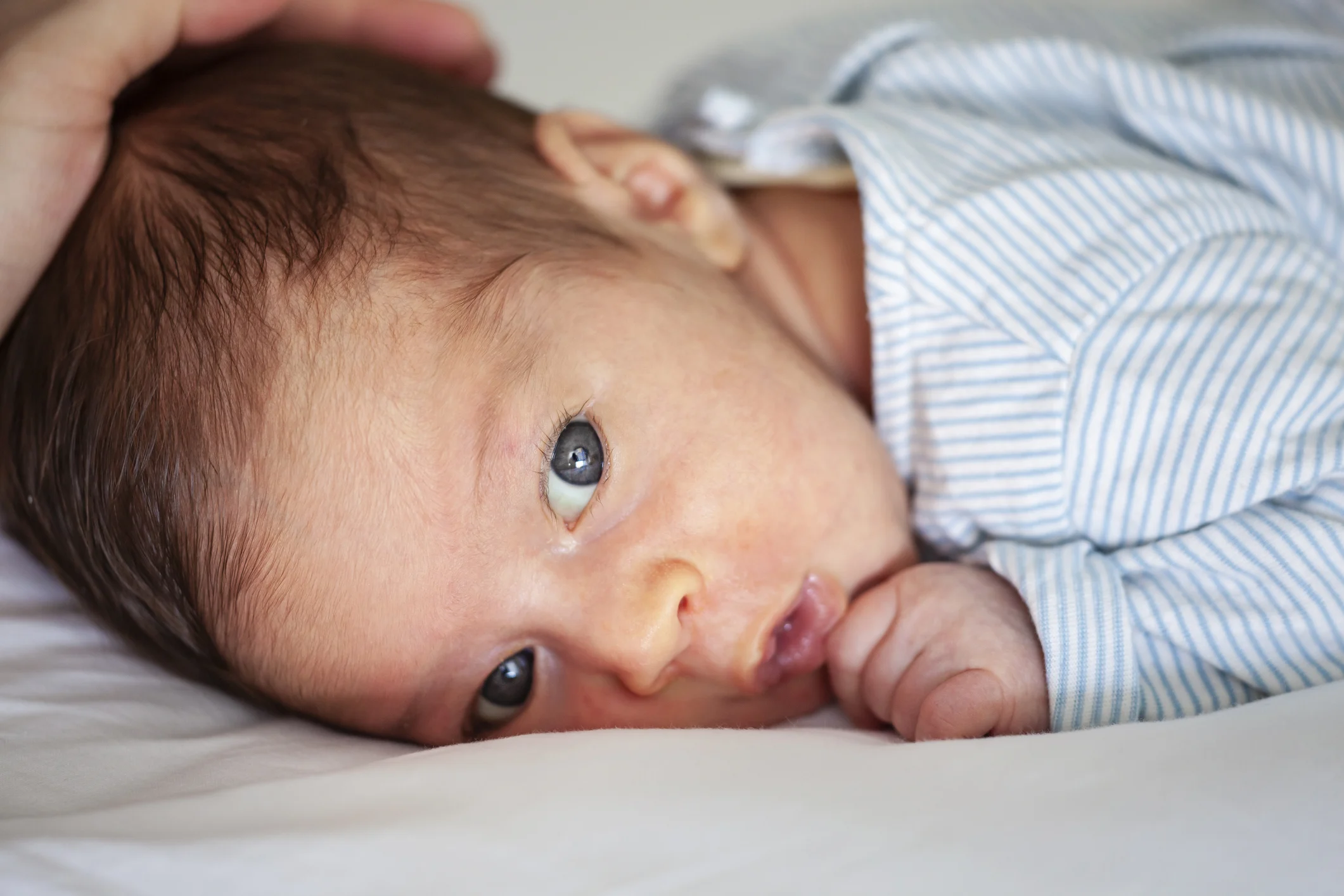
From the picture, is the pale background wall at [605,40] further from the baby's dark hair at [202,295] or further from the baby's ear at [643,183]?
the baby's dark hair at [202,295]

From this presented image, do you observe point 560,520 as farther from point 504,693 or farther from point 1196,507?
point 1196,507

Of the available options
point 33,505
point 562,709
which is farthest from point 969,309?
point 33,505

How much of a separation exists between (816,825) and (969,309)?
1.55ft

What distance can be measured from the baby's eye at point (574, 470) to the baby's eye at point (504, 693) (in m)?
0.12

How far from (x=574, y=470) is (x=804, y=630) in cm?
22

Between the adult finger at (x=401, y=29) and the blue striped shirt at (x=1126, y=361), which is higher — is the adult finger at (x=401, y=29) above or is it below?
above

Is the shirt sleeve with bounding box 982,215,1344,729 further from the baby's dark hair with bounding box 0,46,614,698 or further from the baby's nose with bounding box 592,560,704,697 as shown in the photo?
the baby's dark hair with bounding box 0,46,614,698

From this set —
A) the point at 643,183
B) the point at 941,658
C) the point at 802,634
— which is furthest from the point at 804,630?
the point at 643,183

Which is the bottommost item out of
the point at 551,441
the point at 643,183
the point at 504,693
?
the point at 504,693

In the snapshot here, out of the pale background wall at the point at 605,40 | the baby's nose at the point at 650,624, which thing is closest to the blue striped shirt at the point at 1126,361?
the baby's nose at the point at 650,624

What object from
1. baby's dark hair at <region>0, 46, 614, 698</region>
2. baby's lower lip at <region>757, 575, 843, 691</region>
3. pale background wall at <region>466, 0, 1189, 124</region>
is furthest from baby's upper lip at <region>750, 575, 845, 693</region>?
pale background wall at <region>466, 0, 1189, 124</region>

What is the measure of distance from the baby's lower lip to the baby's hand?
0.01 m

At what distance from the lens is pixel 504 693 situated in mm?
832

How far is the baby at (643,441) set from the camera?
0.73 m
